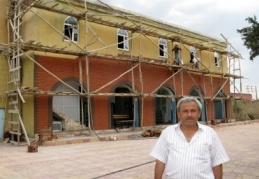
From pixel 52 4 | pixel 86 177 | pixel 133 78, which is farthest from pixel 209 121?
pixel 86 177

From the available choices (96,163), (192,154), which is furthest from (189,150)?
(96,163)

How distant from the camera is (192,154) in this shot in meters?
2.79

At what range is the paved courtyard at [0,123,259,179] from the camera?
6582 mm

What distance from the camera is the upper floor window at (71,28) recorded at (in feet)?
49.6

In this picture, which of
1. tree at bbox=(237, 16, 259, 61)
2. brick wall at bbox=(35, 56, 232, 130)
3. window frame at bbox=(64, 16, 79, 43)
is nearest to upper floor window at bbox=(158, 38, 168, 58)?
brick wall at bbox=(35, 56, 232, 130)

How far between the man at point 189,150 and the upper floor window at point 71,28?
1289 centimetres

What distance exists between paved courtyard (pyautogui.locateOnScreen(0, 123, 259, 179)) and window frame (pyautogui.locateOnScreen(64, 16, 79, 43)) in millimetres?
6484

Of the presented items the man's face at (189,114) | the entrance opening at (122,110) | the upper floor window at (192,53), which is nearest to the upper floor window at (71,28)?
the entrance opening at (122,110)

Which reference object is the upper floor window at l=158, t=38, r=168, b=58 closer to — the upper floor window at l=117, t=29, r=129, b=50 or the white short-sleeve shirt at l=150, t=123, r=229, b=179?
the upper floor window at l=117, t=29, r=129, b=50

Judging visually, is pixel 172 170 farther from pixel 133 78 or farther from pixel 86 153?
pixel 133 78

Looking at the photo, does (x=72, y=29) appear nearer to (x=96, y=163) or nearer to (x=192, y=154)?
(x=96, y=163)

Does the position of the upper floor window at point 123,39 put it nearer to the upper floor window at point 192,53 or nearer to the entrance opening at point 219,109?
the upper floor window at point 192,53

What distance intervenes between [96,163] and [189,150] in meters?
5.44

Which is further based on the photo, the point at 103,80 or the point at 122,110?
the point at 122,110
